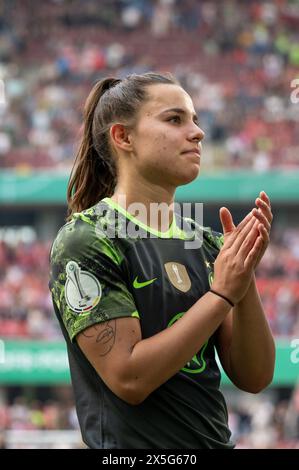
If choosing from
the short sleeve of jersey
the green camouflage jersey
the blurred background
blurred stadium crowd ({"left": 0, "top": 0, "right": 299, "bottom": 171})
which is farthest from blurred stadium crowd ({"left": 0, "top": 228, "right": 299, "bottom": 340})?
the short sleeve of jersey

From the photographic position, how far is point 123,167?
2.78 metres

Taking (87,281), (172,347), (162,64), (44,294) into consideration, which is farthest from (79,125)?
(172,347)

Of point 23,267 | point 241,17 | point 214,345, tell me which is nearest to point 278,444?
point 23,267

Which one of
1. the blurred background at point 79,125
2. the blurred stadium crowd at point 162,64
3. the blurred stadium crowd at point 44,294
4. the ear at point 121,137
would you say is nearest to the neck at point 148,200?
the ear at point 121,137

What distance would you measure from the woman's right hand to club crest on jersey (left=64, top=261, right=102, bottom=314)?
0.95 feet

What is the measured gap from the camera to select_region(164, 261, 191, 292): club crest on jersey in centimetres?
258

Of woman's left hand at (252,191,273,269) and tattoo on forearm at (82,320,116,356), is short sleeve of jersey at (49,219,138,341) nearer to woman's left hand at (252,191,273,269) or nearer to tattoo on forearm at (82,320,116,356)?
tattoo on forearm at (82,320,116,356)

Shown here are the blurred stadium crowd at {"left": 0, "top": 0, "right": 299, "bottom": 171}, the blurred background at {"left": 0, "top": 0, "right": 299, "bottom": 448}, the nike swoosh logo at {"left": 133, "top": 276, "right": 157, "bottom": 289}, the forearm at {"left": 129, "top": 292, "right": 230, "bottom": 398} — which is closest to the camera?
the forearm at {"left": 129, "top": 292, "right": 230, "bottom": 398}

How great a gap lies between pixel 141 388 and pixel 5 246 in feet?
52.5

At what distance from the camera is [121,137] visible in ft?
9.10

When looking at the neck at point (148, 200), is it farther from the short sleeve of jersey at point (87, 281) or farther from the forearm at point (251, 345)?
the forearm at point (251, 345)

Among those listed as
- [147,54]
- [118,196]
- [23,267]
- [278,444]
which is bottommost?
[278,444]

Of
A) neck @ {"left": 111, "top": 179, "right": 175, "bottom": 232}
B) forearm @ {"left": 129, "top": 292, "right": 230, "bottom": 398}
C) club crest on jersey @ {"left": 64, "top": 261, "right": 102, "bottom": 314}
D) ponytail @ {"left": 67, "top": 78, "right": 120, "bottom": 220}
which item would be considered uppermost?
ponytail @ {"left": 67, "top": 78, "right": 120, "bottom": 220}
